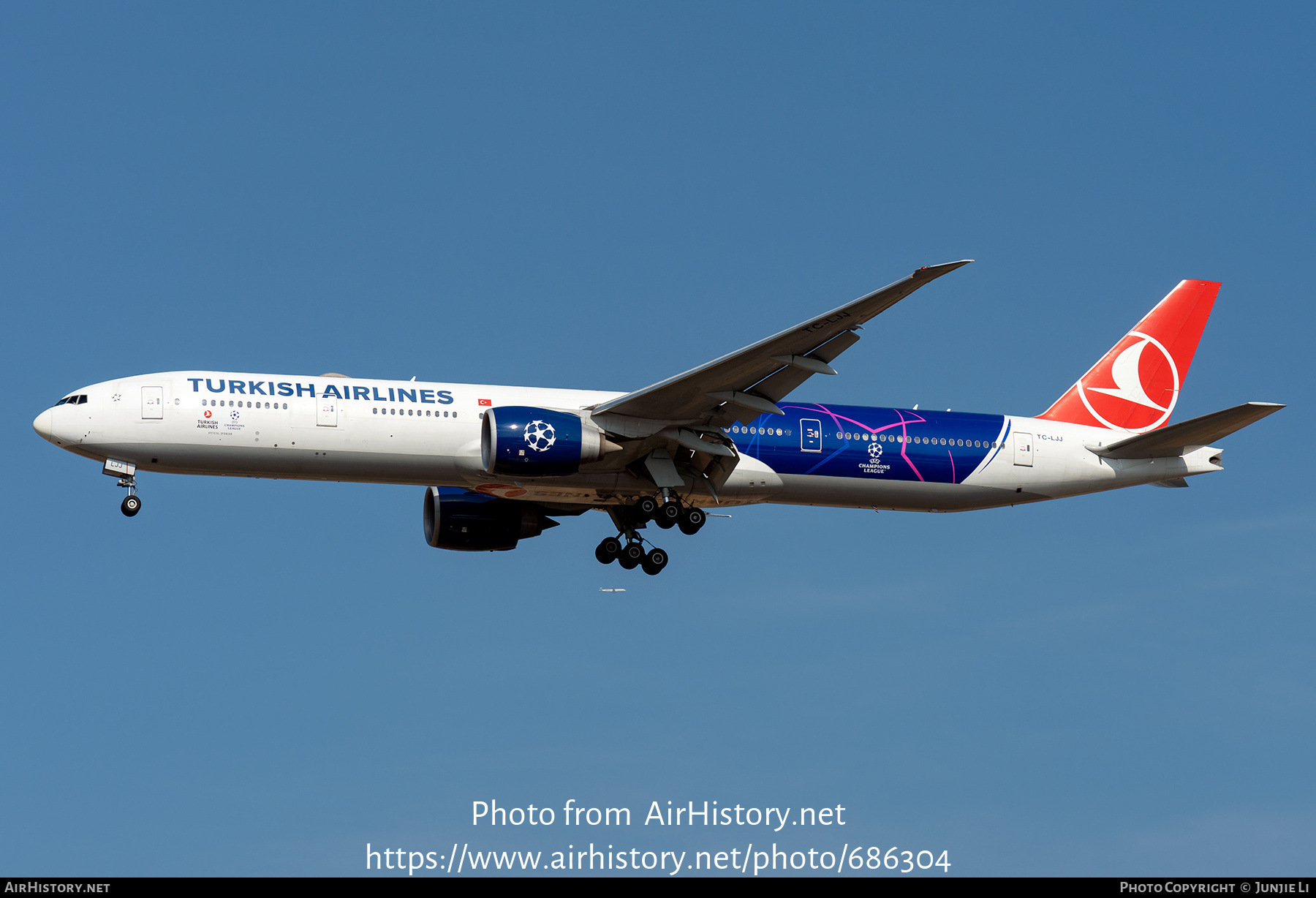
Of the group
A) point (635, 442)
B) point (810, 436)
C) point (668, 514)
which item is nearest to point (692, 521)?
point (668, 514)

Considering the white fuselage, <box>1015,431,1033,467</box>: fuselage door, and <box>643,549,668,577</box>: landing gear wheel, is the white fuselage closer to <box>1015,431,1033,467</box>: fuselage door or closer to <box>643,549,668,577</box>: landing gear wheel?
<box>643,549,668,577</box>: landing gear wheel

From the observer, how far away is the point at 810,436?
36750mm

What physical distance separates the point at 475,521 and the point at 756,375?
980 cm

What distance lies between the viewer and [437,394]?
116 ft

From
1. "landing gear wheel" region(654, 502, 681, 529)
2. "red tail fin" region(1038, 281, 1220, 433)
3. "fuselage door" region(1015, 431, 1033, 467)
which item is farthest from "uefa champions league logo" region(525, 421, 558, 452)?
"red tail fin" region(1038, 281, 1220, 433)

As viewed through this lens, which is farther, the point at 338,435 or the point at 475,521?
the point at 475,521

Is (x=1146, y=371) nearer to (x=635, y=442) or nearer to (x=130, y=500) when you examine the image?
(x=635, y=442)

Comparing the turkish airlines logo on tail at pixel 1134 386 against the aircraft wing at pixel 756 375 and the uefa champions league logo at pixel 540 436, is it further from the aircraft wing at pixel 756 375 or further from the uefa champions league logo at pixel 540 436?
the uefa champions league logo at pixel 540 436

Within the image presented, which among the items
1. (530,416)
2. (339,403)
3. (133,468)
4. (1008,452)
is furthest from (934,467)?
(133,468)

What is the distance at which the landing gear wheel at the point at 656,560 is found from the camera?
123 ft

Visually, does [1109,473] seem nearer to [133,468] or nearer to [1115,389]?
[1115,389]

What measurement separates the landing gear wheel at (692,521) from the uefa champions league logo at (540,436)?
438 centimetres

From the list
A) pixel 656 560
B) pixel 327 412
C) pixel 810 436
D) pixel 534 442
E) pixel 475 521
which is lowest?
pixel 656 560
